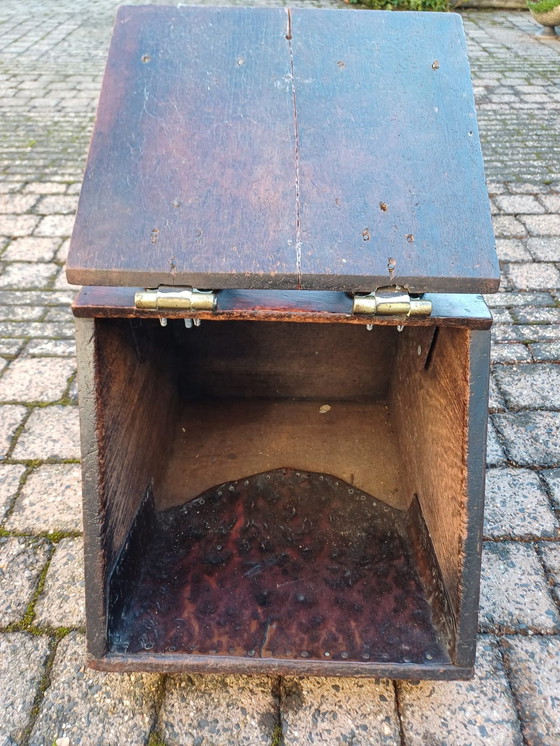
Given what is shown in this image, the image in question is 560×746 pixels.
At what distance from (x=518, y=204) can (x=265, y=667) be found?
3.86 meters

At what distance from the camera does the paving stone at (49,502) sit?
2.25m

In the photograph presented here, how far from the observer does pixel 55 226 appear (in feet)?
13.7

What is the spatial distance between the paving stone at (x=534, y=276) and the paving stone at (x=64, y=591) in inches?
110

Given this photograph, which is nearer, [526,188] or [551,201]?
[551,201]

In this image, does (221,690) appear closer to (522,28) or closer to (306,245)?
(306,245)

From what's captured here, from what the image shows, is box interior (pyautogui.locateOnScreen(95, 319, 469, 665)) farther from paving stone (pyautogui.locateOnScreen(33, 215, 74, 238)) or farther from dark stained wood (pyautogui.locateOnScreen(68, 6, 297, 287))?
paving stone (pyautogui.locateOnScreen(33, 215, 74, 238))

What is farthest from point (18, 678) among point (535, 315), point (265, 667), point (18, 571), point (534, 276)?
point (534, 276)

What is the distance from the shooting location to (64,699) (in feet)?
5.71

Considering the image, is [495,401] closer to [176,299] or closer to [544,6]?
[176,299]

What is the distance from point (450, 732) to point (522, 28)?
952 centimetres

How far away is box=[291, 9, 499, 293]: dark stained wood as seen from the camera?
4.66ft

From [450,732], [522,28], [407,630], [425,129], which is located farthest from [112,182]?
[522,28]

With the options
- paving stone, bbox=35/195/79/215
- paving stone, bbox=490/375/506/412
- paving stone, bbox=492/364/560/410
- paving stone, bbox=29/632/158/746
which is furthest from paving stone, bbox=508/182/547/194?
paving stone, bbox=29/632/158/746

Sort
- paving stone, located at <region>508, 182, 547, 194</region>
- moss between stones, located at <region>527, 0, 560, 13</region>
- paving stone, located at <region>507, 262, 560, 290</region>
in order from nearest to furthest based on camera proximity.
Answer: paving stone, located at <region>507, 262, 560, 290</region>
paving stone, located at <region>508, 182, 547, 194</region>
moss between stones, located at <region>527, 0, 560, 13</region>
